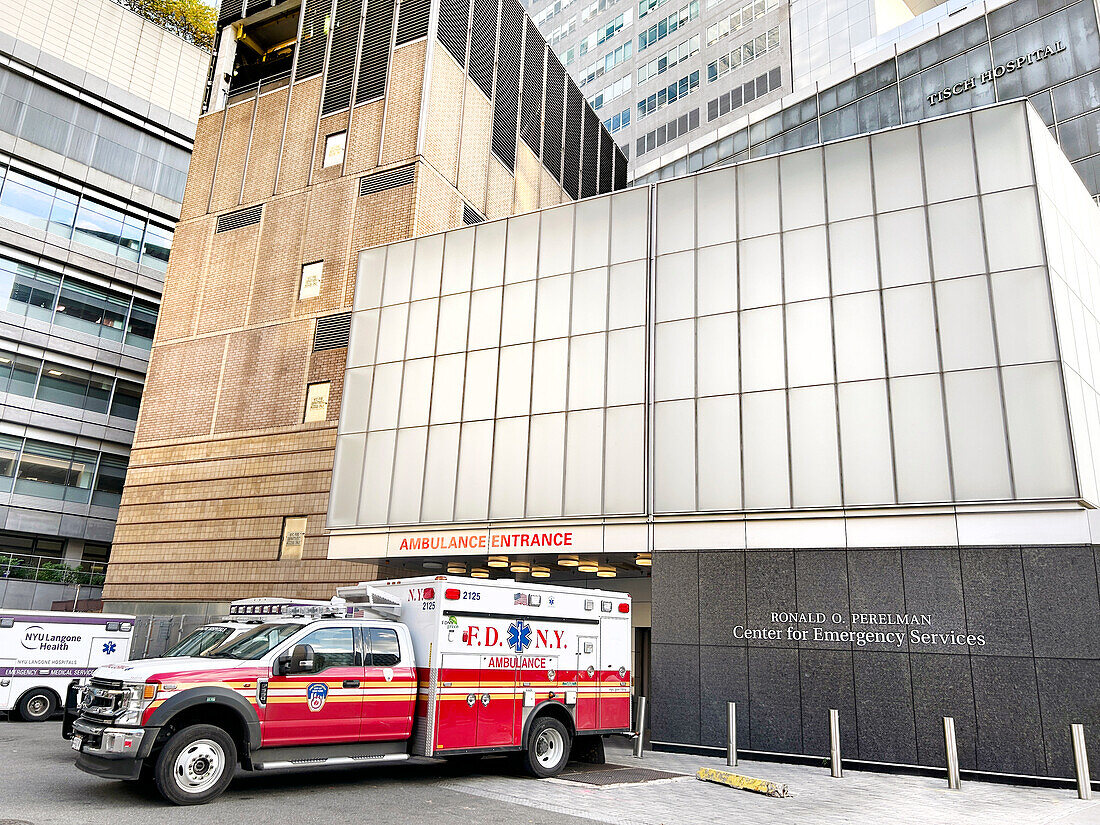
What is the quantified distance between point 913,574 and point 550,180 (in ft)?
89.7

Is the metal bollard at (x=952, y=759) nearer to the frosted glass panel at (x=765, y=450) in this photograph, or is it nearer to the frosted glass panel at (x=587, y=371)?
the frosted glass panel at (x=765, y=450)

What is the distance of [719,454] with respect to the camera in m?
17.9

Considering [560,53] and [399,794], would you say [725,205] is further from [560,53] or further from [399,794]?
[560,53]

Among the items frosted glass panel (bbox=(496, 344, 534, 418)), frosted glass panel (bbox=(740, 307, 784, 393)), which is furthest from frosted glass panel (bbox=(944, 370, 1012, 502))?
frosted glass panel (bbox=(496, 344, 534, 418))

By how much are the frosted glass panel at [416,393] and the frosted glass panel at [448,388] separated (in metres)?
0.23

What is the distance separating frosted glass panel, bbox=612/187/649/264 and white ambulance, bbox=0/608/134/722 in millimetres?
16518

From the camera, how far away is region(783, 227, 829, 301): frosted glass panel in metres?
18.0

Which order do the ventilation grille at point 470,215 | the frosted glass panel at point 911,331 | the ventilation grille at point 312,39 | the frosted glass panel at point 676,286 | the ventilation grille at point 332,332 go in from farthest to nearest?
the ventilation grille at point 312,39
the ventilation grille at point 470,215
the ventilation grille at point 332,332
the frosted glass panel at point 676,286
the frosted glass panel at point 911,331

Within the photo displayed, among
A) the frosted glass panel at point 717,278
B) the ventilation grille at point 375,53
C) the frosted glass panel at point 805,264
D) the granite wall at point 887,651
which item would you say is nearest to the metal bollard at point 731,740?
the granite wall at point 887,651

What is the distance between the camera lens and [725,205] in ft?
64.5

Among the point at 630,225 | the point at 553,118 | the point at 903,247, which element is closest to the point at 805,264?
the point at 903,247

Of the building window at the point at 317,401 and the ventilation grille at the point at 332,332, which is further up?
the ventilation grille at the point at 332,332

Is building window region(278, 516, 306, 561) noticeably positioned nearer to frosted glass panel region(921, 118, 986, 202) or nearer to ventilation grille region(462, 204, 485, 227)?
ventilation grille region(462, 204, 485, 227)

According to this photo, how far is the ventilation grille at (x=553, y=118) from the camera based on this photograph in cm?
3803
